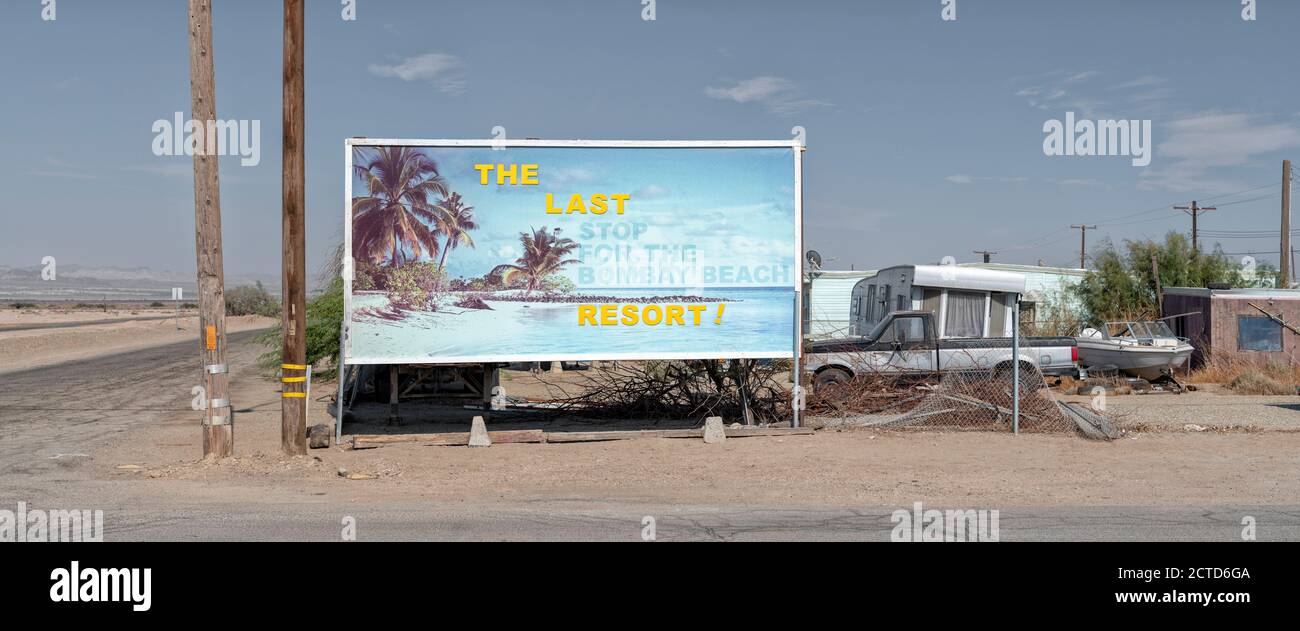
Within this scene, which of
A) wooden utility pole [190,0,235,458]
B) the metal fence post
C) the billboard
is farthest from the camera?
the metal fence post

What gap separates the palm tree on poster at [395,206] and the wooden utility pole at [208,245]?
2054 mm

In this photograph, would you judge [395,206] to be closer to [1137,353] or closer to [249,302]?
[1137,353]

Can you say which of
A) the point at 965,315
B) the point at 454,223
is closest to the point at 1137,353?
the point at 965,315

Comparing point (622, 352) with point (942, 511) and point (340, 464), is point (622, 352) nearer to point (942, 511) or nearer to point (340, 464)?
point (340, 464)

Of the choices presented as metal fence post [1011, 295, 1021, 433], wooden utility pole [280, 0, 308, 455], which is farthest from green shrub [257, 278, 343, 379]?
metal fence post [1011, 295, 1021, 433]

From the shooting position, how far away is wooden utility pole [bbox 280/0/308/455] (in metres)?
11.5

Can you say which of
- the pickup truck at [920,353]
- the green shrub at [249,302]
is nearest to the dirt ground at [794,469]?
the pickup truck at [920,353]

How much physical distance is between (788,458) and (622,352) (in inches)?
110

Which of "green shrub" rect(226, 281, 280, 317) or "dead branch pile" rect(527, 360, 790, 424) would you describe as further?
"green shrub" rect(226, 281, 280, 317)

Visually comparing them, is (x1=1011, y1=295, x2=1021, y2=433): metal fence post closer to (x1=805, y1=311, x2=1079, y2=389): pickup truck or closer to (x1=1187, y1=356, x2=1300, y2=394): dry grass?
(x1=805, y1=311, x2=1079, y2=389): pickup truck

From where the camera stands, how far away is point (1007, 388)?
14.2 meters

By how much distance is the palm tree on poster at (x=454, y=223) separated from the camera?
1319 centimetres

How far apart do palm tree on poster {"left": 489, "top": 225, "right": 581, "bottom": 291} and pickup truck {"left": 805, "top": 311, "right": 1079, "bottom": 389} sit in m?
4.95

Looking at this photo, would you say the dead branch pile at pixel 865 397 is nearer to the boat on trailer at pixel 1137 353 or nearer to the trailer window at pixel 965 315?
the trailer window at pixel 965 315
